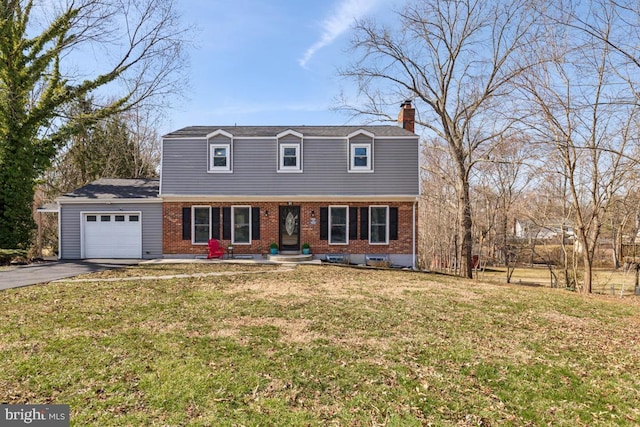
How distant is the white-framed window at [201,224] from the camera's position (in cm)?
1570

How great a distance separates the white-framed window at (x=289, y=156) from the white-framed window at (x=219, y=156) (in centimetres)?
235

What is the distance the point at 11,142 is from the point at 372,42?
16.7 meters

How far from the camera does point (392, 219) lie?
15711 millimetres

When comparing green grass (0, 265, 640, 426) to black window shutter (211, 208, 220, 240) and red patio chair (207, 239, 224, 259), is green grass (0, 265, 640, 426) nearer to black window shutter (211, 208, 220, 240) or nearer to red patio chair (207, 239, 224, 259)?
red patio chair (207, 239, 224, 259)

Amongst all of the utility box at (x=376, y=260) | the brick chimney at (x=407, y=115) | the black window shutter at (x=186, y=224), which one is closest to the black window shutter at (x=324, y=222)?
the utility box at (x=376, y=260)

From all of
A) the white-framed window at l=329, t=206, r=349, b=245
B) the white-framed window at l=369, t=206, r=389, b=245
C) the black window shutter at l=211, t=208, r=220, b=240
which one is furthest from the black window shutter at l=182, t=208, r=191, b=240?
the white-framed window at l=369, t=206, r=389, b=245

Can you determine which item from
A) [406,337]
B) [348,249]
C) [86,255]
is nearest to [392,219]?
[348,249]

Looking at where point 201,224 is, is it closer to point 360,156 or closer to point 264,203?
point 264,203

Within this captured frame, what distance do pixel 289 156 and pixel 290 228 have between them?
3296 mm

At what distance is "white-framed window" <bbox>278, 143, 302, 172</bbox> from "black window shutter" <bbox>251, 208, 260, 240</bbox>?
2.25m

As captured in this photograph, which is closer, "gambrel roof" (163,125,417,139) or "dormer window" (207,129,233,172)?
"dormer window" (207,129,233,172)

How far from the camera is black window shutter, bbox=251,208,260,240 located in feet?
51.5

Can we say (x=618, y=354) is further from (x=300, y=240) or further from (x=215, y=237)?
(x=215, y=237)

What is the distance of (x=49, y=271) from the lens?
477 inches
